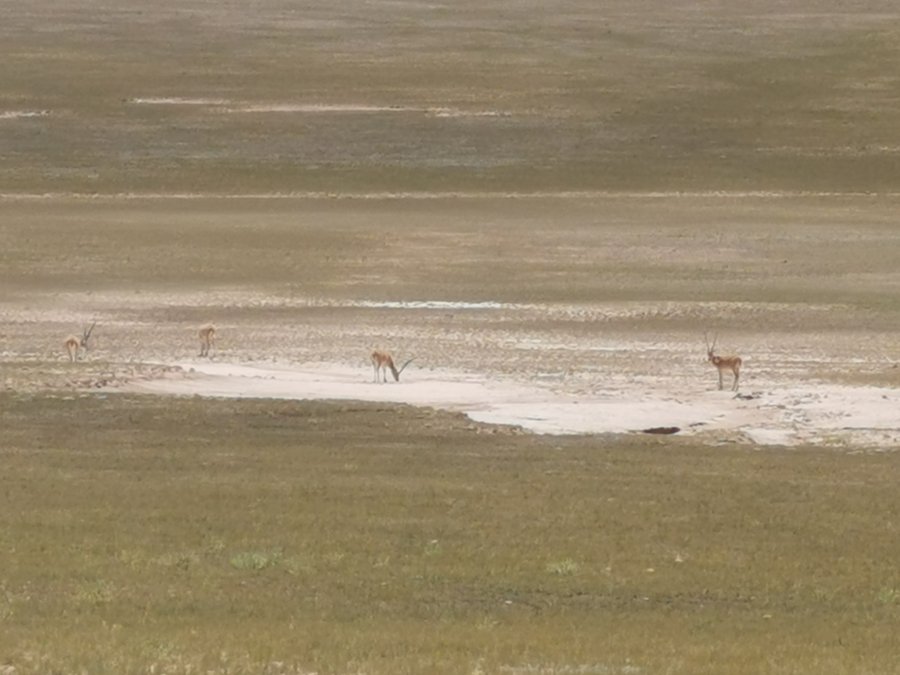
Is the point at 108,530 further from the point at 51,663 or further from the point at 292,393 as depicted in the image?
the point at 292,393

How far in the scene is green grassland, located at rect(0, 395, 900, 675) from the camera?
1195 cm

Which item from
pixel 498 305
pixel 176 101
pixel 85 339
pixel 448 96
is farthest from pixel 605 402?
pixel 176 101

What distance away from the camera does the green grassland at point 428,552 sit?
11953 mm

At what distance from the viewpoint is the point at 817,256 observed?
1763 inches

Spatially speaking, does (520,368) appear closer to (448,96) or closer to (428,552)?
(428,552)

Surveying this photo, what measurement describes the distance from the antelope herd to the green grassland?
4.59 meters

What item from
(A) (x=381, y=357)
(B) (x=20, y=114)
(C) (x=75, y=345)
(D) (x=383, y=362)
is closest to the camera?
(A) (x=381, y=357)

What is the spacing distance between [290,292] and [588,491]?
21714mm

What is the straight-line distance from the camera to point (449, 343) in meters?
33.3

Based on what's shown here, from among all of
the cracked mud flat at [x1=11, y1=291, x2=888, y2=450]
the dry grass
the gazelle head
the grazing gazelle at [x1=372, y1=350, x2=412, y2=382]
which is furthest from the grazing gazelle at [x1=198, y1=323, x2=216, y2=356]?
the dry grass

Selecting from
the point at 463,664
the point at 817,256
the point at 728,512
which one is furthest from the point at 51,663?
the point at 817,256

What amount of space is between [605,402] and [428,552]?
1069 cm

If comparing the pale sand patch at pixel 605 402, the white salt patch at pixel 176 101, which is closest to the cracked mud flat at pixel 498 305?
the pale sand patch at pixel 605 402

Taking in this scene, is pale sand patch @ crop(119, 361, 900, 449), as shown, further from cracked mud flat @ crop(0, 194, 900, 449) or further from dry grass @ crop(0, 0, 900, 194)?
dry grass @ crop(0, 0, 900, 194)
